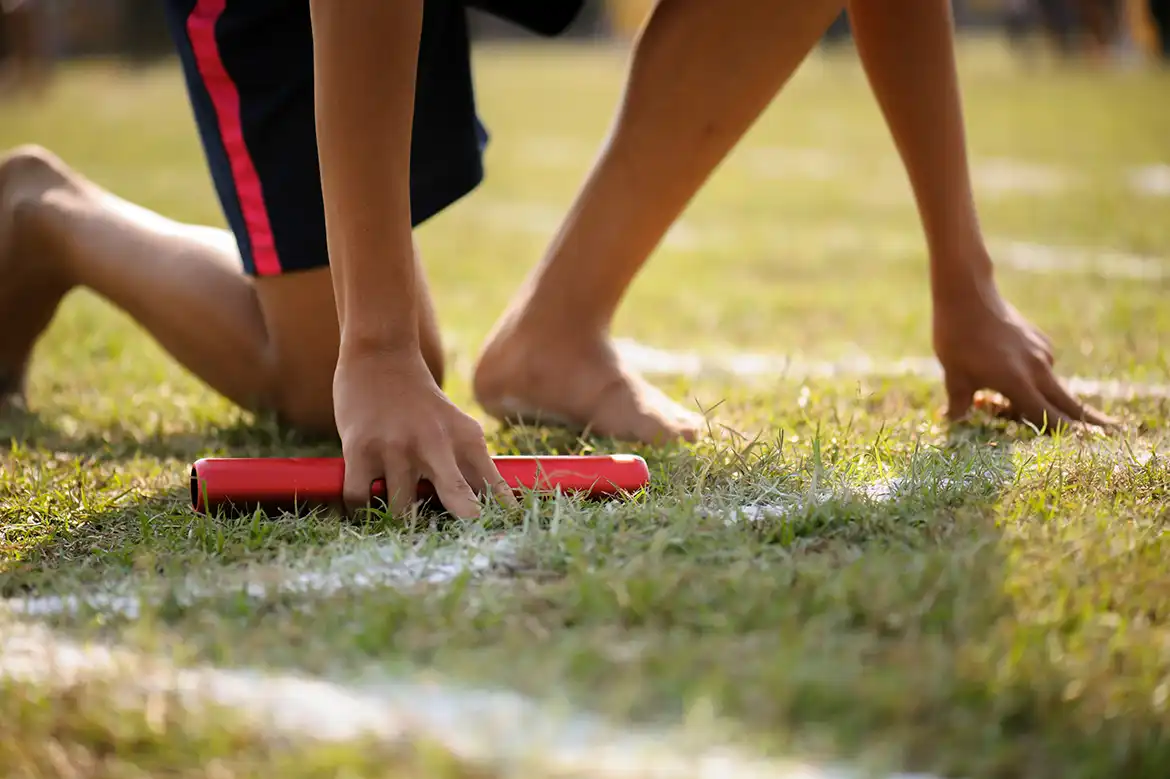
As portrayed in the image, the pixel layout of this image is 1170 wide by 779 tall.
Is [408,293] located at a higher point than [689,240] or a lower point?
higher

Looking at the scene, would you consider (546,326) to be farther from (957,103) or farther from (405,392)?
(957,103)

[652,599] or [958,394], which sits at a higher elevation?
[652,599]

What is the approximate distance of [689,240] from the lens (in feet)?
15.5

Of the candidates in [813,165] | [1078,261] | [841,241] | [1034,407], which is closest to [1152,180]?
[813,165]

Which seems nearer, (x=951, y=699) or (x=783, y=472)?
(x=951, y=699)

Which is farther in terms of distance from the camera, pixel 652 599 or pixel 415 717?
pixel 652 599

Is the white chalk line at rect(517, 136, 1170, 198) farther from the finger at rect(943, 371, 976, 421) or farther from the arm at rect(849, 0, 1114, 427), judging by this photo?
the finger at rect(943, 371, 976, 421)

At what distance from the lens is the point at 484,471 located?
153 centimetres

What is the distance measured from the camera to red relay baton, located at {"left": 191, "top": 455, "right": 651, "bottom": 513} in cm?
155

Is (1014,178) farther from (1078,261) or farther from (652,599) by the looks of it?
(652,599)

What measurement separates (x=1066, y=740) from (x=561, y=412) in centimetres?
122

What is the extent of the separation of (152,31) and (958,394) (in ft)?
63.1

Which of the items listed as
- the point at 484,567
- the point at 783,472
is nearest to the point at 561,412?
the point at 783,472

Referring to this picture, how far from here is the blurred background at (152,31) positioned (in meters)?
14.2
